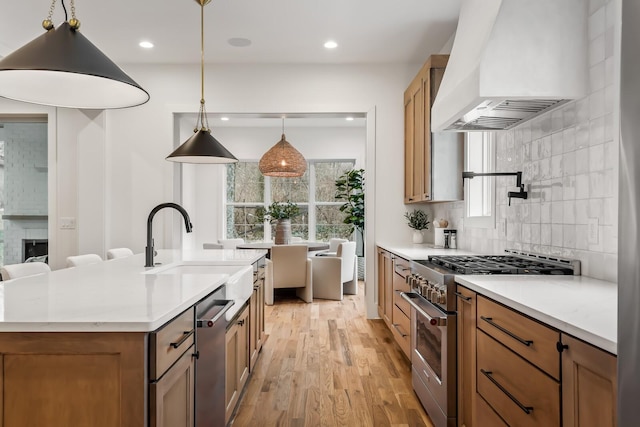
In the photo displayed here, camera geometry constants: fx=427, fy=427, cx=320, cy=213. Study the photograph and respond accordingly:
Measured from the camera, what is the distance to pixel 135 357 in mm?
1151

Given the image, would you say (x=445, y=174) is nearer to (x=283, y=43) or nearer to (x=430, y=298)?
(x=430, y=298)

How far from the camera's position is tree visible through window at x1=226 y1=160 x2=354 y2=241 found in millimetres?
7801

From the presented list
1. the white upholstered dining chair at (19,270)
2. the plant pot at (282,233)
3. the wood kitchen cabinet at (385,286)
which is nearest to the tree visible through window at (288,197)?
the plant pot at (282,233)

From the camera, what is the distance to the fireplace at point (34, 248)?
5.00 metres

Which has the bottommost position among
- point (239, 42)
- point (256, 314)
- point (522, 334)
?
point (256, 314)

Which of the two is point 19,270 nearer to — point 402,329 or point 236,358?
point 236,358

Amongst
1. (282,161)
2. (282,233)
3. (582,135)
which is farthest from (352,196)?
(582,135)

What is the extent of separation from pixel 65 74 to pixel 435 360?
225 centimetres

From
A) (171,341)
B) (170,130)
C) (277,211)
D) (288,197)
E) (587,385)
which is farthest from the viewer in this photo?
(288,197)

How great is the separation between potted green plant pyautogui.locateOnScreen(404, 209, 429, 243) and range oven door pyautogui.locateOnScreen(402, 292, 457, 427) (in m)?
1.71

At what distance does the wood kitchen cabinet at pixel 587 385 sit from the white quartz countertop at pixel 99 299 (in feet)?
3.78

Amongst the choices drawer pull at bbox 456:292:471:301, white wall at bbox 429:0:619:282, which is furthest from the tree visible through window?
drawer pull at bbox 456:292:471:301

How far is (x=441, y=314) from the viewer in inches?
85.7

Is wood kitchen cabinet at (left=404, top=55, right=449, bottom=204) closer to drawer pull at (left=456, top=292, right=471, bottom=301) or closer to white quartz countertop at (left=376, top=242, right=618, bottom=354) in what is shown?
drawer pull at (left=456, top=292, right=471, bottom=301)
